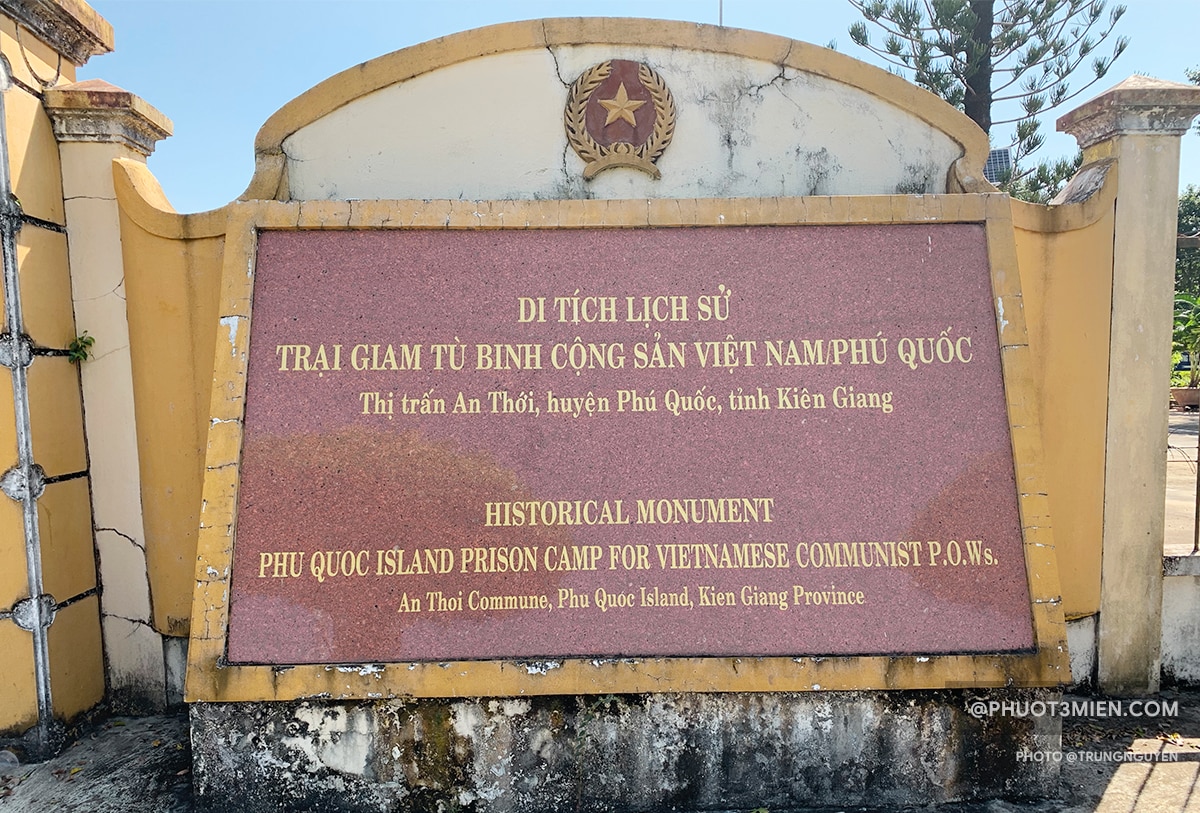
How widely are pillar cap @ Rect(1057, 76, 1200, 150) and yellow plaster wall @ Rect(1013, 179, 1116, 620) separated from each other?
296 millimetres

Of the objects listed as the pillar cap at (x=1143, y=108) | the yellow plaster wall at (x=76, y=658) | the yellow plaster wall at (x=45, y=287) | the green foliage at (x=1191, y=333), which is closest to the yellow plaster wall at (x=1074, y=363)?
the pillar cap at (x=1143, y=108)

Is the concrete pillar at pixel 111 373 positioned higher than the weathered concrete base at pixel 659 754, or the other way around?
the concrete pillar at pixel 111 373

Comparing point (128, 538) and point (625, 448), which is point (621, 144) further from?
point (128, 538)

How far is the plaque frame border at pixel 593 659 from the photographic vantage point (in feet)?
8.63

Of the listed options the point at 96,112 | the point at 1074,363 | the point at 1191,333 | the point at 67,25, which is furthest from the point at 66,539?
the point at 1191,333

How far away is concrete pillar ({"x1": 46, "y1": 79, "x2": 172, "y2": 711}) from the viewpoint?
10.7ft

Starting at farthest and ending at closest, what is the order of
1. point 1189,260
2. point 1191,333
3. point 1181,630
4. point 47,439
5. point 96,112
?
point 1189,260 → point 1191,333 → point 1181,630 → point 96,112 → point 47,439

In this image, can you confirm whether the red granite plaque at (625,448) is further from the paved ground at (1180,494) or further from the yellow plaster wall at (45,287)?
the paved ground at (1180,494)

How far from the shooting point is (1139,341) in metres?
3.35

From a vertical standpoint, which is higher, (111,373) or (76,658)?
(111,373)

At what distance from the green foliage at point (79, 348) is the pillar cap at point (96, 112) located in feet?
3.08

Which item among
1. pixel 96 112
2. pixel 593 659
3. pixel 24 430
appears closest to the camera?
pixel 593 659

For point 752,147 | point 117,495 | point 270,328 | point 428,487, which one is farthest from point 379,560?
point 752,147

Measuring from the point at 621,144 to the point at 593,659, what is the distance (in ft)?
7.66
